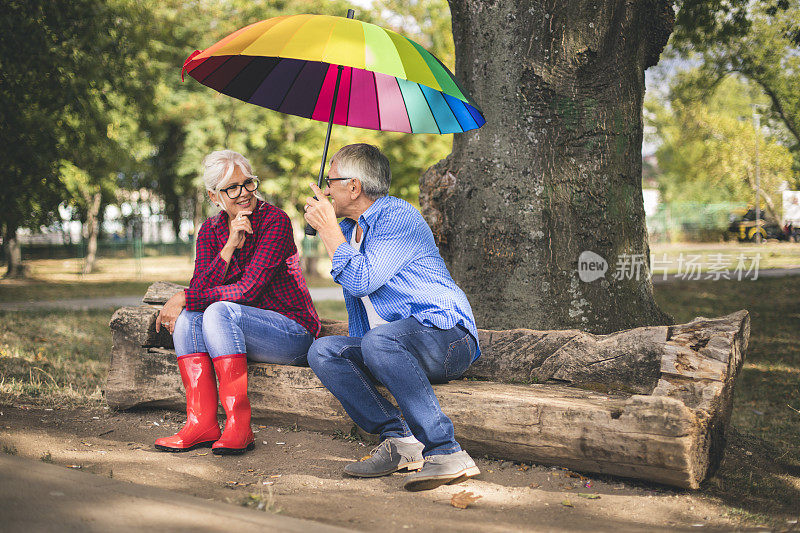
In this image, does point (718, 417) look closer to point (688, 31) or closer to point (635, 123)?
point (635, 123)

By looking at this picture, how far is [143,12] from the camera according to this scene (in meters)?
15.2

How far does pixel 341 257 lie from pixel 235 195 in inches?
40.2

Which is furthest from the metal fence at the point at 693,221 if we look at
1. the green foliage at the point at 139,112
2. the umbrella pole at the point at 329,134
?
the umbrella pole at the point at 329,134

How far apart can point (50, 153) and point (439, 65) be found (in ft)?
27.1

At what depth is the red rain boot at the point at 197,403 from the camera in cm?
393

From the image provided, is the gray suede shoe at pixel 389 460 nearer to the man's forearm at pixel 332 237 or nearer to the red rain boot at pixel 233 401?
the red rain boot at pixel 233 401

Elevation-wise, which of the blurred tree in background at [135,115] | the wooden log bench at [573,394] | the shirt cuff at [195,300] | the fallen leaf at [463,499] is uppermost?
the blurred tree in background at [135,115]

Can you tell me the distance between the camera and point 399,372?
3.33 metres

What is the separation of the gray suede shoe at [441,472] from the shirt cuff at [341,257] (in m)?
0.99

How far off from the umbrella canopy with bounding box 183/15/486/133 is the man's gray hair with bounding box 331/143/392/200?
385 mm

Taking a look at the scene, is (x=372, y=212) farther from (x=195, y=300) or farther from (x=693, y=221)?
(x=693, y=221)

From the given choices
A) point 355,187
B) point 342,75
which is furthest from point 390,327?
point 342,75

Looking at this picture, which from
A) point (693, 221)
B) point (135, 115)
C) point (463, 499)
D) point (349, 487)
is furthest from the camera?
point (693, 221)

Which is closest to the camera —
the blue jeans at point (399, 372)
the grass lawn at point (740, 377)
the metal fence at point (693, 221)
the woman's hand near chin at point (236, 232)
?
the blue jeans at point (399, 372)
